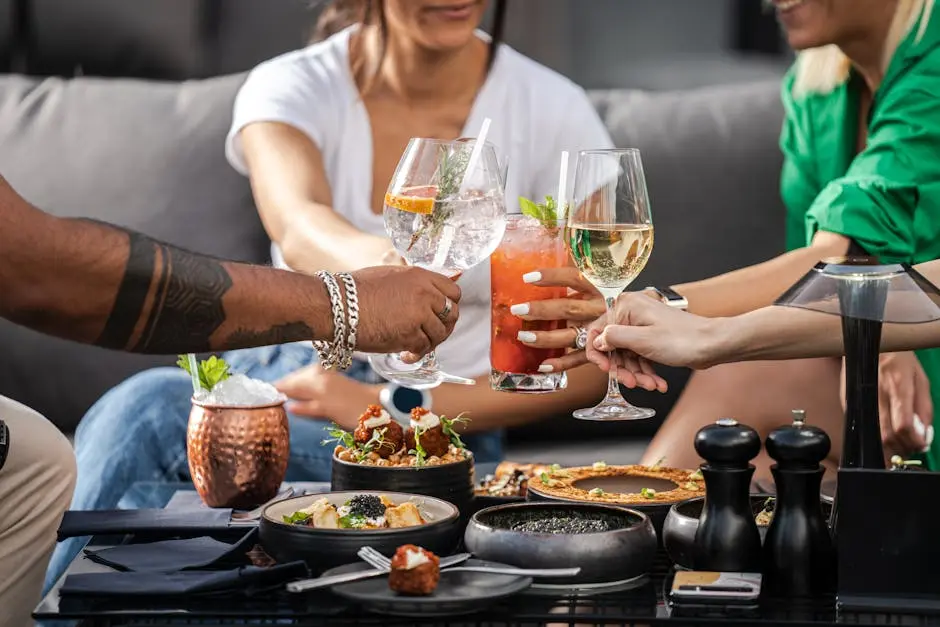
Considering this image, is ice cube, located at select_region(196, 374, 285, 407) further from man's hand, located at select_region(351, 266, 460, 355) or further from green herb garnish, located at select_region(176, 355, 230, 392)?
man's hand, located at select_region(351, 266, 460, 355)

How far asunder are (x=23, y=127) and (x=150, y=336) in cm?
174

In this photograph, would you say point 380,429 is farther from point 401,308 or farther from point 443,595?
point 443,595

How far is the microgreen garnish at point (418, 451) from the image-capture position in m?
1.57

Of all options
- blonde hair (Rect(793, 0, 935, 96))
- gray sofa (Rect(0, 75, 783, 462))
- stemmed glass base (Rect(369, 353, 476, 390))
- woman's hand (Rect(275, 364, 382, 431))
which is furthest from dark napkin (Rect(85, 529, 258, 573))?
blonde hair (Rect(793, 0, 935, 96))

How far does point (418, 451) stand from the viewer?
1583mm

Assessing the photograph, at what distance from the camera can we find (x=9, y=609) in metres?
1.83

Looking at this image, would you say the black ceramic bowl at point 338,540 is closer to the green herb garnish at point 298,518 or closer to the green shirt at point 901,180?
the green herb garnish at point 298,518

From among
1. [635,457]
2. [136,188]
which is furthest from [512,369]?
[136,188]

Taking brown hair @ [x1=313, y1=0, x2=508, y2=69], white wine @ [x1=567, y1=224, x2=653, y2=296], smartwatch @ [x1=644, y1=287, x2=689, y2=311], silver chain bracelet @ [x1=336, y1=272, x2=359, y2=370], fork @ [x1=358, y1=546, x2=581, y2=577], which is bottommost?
fork @ [x1=358, y1=546, x2=581, y2=577]

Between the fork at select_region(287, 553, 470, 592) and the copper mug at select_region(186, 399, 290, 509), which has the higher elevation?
the fork at select_region(287, 553, 470, 592)

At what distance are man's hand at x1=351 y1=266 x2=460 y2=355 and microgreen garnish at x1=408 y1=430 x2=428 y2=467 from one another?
0.10 m

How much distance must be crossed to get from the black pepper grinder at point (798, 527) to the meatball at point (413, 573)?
0.33 m

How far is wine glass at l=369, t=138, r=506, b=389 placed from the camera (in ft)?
5.23

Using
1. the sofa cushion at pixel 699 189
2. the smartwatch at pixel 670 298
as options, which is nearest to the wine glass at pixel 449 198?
the smartwatch at pixel 670 298
